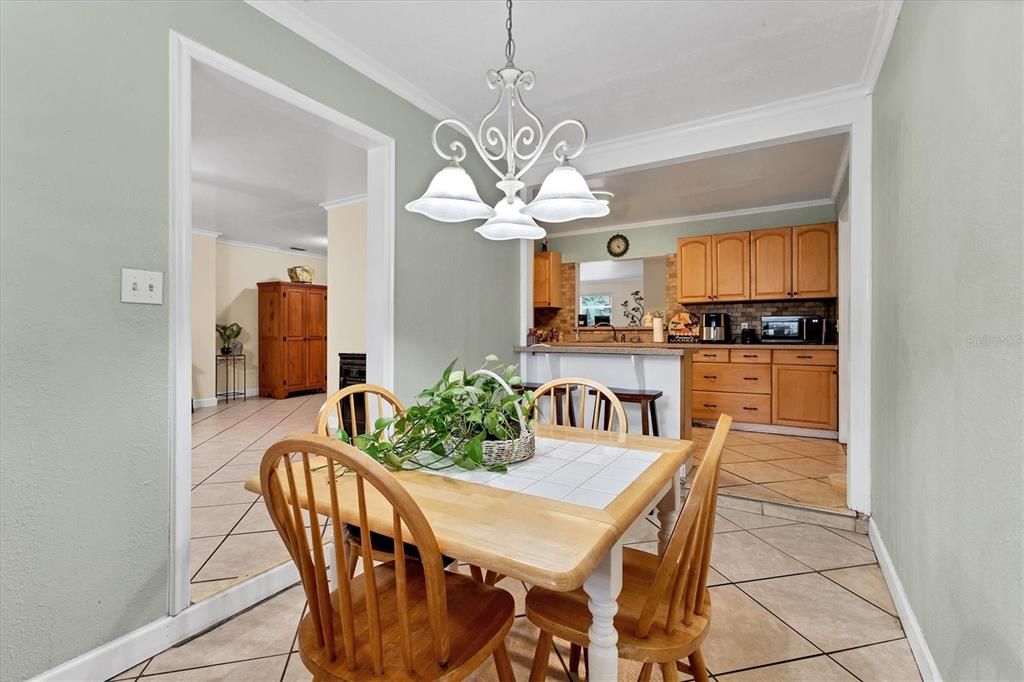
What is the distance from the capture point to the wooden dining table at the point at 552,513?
0.87m

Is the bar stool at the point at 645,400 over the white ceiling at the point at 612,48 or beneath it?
Answer: beneath

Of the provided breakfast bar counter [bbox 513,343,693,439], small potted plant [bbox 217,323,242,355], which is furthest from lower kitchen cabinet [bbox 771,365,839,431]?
small potted plant [bbox 217,323,242,355]

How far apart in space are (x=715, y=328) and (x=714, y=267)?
692mm

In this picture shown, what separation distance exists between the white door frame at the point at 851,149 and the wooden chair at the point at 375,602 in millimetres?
2345

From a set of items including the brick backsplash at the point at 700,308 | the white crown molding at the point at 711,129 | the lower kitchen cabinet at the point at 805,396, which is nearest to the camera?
the white crown molding at the point at 711,129

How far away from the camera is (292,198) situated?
496 centimetres

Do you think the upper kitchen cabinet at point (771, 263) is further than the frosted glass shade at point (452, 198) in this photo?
Yes

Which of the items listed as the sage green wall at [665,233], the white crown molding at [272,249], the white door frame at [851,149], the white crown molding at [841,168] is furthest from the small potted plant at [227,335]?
the white crown molding at [841,168]

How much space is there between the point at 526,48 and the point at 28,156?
192 cm

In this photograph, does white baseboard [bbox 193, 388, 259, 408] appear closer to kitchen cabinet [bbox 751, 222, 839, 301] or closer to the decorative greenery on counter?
the decorative greenery on counter

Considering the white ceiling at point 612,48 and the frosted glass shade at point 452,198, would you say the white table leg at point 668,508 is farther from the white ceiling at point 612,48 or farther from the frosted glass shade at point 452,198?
the white ceiling at point 612,48

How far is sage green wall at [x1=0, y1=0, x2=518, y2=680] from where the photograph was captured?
4.39 ft

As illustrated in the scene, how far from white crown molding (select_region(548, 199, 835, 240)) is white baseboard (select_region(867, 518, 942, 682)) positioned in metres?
3.84

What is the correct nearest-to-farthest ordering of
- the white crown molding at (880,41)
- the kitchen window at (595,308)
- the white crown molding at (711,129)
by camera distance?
the white crown molding at (880,41), the white crown molding at (711,129), the kitchen window at (595,308)
